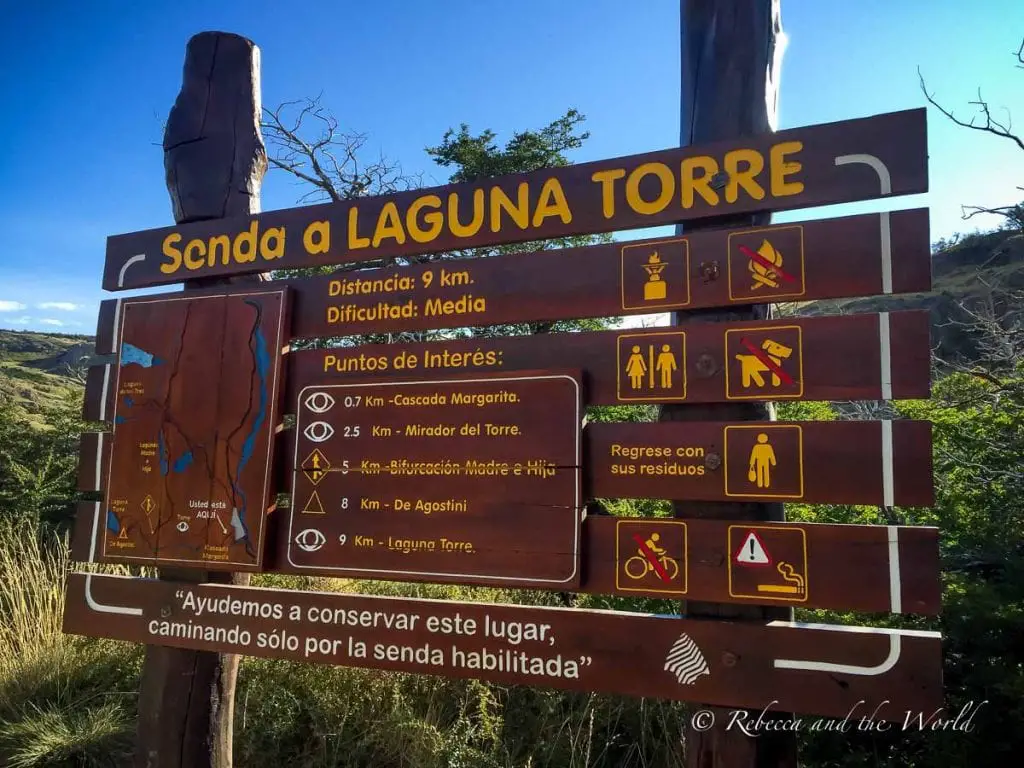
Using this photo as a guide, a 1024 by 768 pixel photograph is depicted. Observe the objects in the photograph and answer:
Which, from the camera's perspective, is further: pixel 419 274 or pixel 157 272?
pixel 157 272

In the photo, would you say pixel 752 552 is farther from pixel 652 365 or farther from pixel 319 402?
pixel 319 402

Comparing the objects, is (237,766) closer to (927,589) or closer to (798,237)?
(927,589)

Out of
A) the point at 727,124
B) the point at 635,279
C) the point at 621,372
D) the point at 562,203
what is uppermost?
the point at 727,124

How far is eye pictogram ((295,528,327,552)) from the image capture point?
3074 mm

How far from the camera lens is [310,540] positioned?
3.09 m

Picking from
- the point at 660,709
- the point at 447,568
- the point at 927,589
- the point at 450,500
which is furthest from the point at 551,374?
the point at 660,709

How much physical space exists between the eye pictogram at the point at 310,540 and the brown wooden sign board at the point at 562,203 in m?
1.34

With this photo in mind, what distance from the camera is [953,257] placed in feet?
138

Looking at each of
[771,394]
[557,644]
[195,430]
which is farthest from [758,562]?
[195,430]

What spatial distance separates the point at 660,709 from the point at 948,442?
3865 mm

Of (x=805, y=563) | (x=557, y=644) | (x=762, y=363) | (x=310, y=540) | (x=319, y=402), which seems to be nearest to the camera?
(x=805, y=563)

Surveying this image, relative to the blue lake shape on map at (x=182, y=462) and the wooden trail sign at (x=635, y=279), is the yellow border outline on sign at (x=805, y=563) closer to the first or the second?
the wooden trail sign at (x=635, y=279)

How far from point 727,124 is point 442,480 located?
194 centimetres

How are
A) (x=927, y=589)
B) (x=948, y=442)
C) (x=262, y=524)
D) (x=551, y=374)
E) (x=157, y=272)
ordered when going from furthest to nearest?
(x=948, y=442) < (x=157, y=272) < (x=262, y=524) < (x=551, y=374) < (x=927, y=589)
